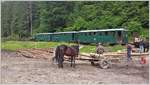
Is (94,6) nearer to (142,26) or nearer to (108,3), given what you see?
(108,3)

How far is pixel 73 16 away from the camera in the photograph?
7375cm

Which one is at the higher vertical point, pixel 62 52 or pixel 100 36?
pixel 62 52

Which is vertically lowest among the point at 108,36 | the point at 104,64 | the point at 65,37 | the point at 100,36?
the point at 65,37

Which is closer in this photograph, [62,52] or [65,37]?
[62,52]

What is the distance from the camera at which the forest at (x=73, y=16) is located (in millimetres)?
53987

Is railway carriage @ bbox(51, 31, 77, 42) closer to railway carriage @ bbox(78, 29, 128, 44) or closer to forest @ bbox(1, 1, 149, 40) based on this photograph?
forest @ bbox(1, 1, 149, 40)

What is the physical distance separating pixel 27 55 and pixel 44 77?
14835 millimetres

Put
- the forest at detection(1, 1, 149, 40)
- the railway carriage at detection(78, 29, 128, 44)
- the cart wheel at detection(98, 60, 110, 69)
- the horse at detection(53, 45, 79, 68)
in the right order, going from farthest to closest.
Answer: the forest at detection(1, 1, 149, 40), the railway carriage at detection(78, 29, 128, 44), the cart wheel at detection(98, 60, 110, 69), the horse at detection(53, 45, 79, 68)

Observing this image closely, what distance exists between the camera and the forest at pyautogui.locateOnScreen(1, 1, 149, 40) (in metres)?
54.0

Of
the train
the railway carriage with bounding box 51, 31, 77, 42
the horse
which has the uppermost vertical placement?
the horse

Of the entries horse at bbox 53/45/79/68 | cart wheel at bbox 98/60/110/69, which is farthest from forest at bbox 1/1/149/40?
horse at bbox 53/45/79/68

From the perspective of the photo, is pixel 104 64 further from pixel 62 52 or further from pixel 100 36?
pixel 100 36

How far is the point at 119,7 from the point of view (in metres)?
59.3

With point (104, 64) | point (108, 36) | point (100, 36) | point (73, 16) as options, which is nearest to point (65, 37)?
point (100, 36)
